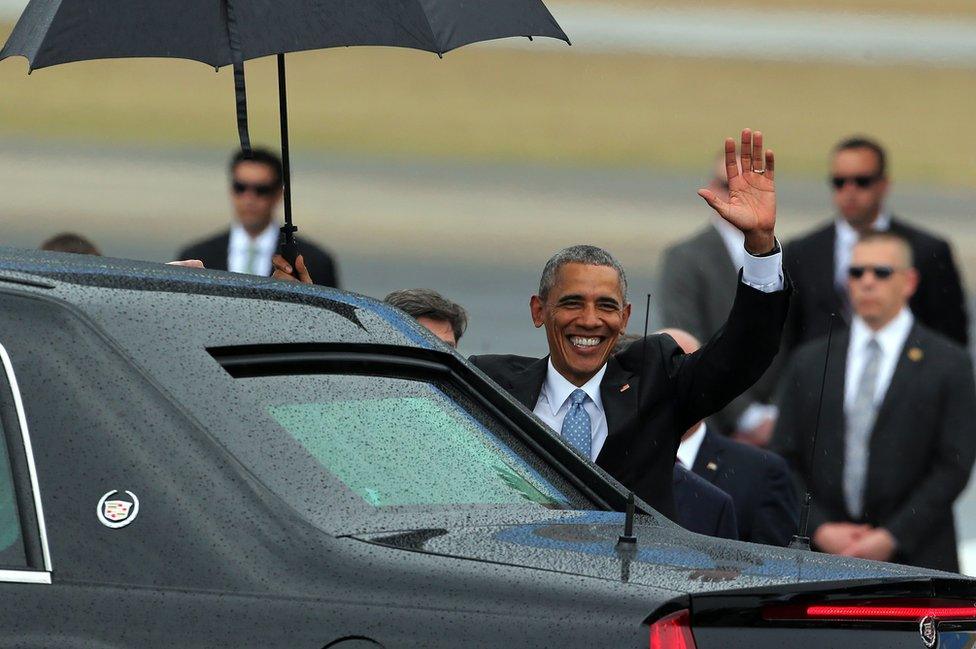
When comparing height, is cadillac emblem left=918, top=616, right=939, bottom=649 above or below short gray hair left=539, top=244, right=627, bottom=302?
below

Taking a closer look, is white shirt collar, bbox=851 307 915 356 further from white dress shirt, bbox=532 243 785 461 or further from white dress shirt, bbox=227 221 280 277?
white dress shirt, bbox=532 243 785 461

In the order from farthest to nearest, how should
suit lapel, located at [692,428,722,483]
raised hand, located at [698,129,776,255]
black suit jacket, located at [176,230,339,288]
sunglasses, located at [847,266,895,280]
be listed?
black suit jacket, located at [176,230,339,288], sunglasses, located at [847,266,895,280], suit lapel, located at [692,428,722,483], raised hand, located at [698,129,776,255]

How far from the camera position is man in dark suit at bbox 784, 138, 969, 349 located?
9172 millimetres

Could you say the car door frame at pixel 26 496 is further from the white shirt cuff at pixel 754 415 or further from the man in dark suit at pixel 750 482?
the white shirt cuff at pixel 754 415

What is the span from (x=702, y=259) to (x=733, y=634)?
6291 mm

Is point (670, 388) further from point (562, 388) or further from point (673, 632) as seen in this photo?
point (673, 632)

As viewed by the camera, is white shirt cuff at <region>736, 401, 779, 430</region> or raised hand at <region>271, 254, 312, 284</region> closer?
raised hand at <region>271, 254, 312, 284</region>

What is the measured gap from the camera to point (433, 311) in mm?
6746

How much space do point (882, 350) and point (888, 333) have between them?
0.08 meters

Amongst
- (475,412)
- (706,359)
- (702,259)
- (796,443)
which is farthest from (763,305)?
(702,259)

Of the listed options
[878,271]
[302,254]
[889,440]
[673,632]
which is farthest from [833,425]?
[673,632]

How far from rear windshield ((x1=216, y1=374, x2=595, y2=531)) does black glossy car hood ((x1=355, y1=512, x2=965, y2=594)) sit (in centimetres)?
12

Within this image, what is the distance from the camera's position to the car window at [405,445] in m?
3.77

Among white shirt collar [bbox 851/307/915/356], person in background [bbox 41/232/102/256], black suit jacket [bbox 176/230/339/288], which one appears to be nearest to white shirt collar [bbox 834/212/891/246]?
white shirt collar [bbox 851/307/915/356]
